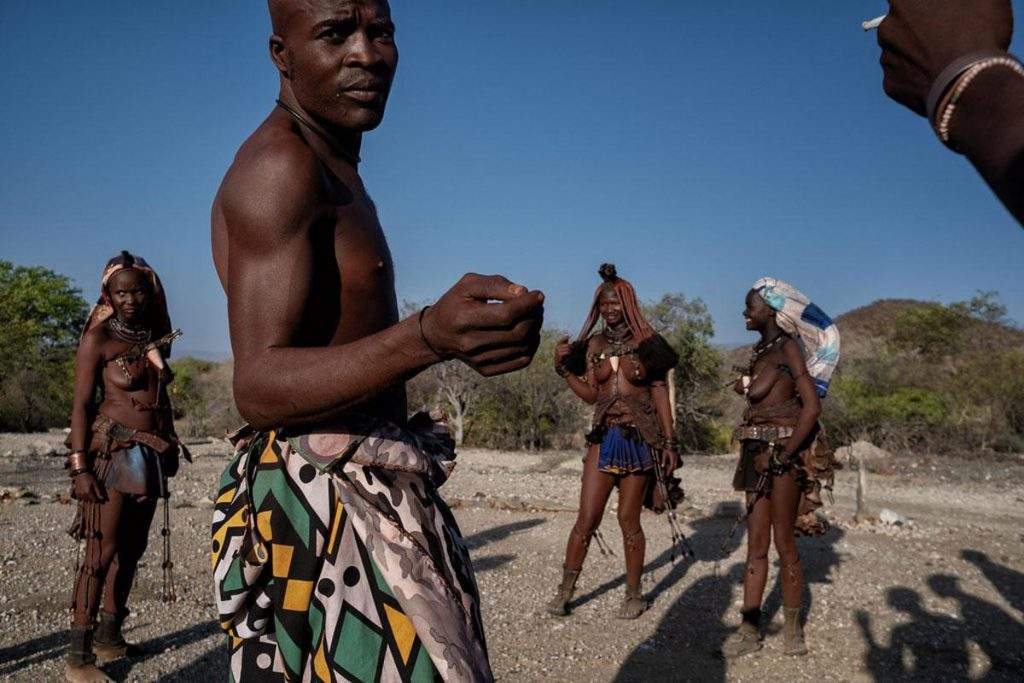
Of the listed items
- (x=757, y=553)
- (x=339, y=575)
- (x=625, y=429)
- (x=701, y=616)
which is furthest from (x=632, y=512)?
(x=339, y=575)

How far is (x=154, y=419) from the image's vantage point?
4773 mm

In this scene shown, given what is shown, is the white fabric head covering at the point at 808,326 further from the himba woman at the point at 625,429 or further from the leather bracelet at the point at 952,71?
the leather bracelet at the point at 952,71

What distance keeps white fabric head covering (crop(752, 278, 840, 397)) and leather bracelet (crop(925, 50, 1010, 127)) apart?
453 centimetres

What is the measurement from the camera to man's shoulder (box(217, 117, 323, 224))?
1.46m

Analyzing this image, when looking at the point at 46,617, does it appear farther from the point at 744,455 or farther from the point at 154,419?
the point at 744,455

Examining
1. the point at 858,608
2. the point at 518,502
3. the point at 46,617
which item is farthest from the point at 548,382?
the point at 46,617

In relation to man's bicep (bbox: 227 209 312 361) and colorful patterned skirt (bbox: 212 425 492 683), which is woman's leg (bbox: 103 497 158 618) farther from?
man's bicep (bbox: 227 209 312 361)

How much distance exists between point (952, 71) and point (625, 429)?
474cm

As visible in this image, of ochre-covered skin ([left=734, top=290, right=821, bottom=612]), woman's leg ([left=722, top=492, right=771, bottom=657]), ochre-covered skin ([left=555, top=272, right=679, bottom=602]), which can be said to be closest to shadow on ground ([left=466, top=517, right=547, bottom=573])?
ochre-covered skin ([left=555, top=272, right=679, bottom=602])

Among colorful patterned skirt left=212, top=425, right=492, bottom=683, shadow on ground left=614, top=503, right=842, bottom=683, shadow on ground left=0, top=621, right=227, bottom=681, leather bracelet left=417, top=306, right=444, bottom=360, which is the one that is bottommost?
shadow on ground left=0, top=621, right=227, bottom=681

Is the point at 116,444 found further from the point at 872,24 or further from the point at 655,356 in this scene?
the point at 872,24

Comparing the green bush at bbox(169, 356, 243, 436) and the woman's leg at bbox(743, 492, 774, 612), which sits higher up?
the green bush at bbox(169, 356, 243, 436)

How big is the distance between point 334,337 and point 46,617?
5114 mm

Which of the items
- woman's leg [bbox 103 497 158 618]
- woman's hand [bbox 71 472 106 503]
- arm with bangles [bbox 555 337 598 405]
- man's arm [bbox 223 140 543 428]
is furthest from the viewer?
arm with bangles [bbox 555 337 598 405]
